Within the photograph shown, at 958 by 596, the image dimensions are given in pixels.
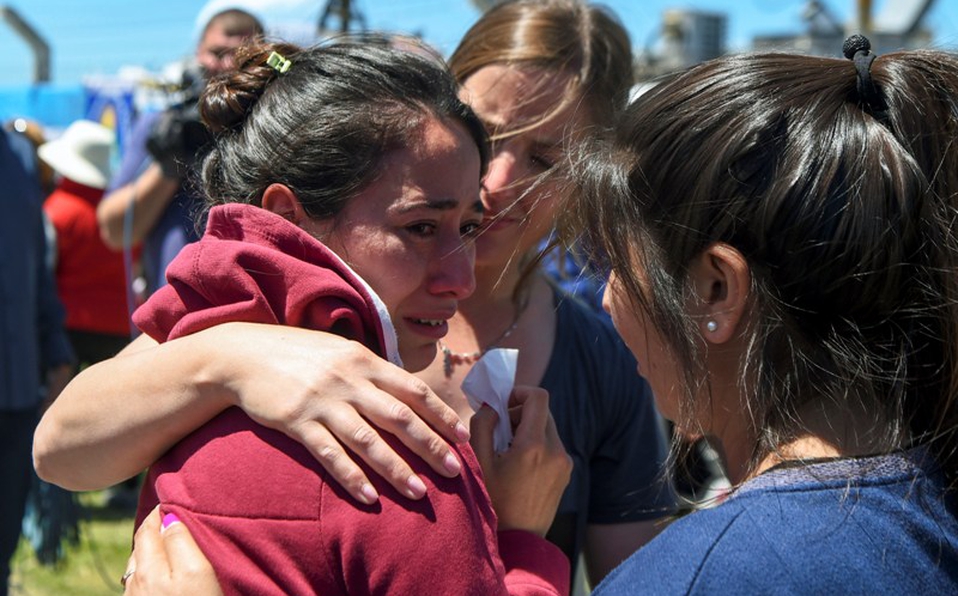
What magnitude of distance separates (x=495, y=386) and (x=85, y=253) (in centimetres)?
468

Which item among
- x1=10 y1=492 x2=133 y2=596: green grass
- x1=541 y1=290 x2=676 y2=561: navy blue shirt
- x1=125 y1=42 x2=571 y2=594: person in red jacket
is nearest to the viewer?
x1=125 y1=42 x2=571 y2=594: person in red jacket

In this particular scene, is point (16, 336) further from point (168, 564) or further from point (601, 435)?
point (168, 564)

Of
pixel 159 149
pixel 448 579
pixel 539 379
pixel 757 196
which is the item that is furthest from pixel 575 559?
pixel 159 149

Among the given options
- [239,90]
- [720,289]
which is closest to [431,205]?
[239,90]

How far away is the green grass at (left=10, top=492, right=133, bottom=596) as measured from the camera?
4.96 metres

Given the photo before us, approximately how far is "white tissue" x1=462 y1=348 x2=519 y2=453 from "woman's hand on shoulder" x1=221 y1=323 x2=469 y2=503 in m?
0.26

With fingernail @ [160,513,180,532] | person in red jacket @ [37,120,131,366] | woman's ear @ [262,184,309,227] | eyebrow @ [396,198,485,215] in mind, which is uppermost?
eyebrow @ [396,198,485,215]

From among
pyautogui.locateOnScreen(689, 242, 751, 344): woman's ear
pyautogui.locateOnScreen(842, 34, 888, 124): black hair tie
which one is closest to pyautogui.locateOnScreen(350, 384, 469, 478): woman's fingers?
pyautogui.locateOnScreen(689, 242, 751, 344): woman's ear

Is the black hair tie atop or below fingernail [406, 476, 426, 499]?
atop

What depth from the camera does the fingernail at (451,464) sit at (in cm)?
121

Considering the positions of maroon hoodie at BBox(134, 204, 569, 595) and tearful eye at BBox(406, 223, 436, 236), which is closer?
maroon hoodie at BBox(134, 204, 569, 595)

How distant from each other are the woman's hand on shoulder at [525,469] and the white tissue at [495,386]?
0.01 meters

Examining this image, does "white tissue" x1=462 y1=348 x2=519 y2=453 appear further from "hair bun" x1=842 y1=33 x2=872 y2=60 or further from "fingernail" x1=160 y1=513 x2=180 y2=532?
"hair bun" x1=842 y1=33 x2=872 y2=60

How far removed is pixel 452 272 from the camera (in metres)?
1.59
